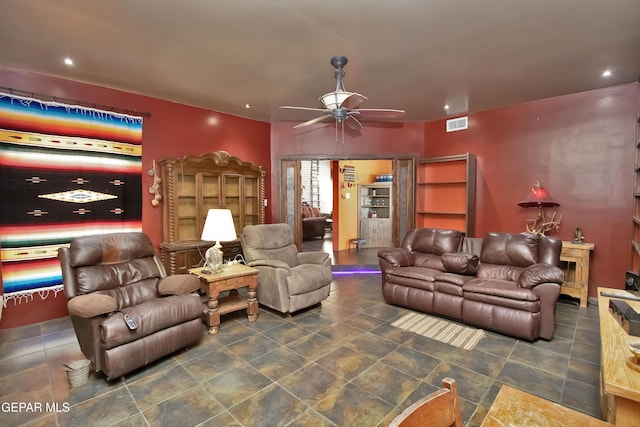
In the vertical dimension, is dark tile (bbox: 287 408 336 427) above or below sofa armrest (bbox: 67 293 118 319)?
below

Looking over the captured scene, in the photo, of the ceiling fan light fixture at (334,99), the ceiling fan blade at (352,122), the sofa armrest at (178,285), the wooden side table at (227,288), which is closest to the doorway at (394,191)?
the ceiling fan blade at (352,122)

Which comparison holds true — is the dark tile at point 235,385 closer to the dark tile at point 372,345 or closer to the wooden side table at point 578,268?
the dark tile at point 372,345

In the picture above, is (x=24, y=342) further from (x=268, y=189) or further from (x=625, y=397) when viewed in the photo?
(x=625, y=397)

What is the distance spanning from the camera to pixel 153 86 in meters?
3.77

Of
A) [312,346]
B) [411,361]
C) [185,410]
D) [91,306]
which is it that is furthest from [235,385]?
[411,361]

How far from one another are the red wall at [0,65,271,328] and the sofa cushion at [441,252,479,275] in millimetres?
3151

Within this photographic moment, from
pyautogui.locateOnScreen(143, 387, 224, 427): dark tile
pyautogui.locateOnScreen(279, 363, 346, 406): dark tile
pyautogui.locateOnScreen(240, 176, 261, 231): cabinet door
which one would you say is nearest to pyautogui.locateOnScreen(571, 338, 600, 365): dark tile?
pyautogui.locateOnScreen(279, 363, 346, 406): dark tile

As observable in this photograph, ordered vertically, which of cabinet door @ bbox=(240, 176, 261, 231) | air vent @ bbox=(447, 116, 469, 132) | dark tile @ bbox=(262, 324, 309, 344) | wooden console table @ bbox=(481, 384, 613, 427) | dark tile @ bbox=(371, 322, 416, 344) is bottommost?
dark tile @ bbox=(371, 322, 416, 344)

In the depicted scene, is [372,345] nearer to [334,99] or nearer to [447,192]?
[334,99]

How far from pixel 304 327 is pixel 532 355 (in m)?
2.08

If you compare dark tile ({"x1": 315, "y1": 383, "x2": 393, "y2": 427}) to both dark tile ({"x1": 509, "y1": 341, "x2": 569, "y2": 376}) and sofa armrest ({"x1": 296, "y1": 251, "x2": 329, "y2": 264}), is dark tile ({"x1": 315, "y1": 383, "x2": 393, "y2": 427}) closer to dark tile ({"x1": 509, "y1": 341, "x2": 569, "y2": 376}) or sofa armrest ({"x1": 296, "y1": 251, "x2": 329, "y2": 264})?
dark tile ({"x1": 509, "y1": 341, "x2": 569, "y2": 376})

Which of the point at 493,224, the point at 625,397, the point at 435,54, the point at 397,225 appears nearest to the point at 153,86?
the point at 435,54

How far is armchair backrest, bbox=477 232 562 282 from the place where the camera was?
129 inches

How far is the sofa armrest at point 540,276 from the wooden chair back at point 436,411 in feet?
8.46
